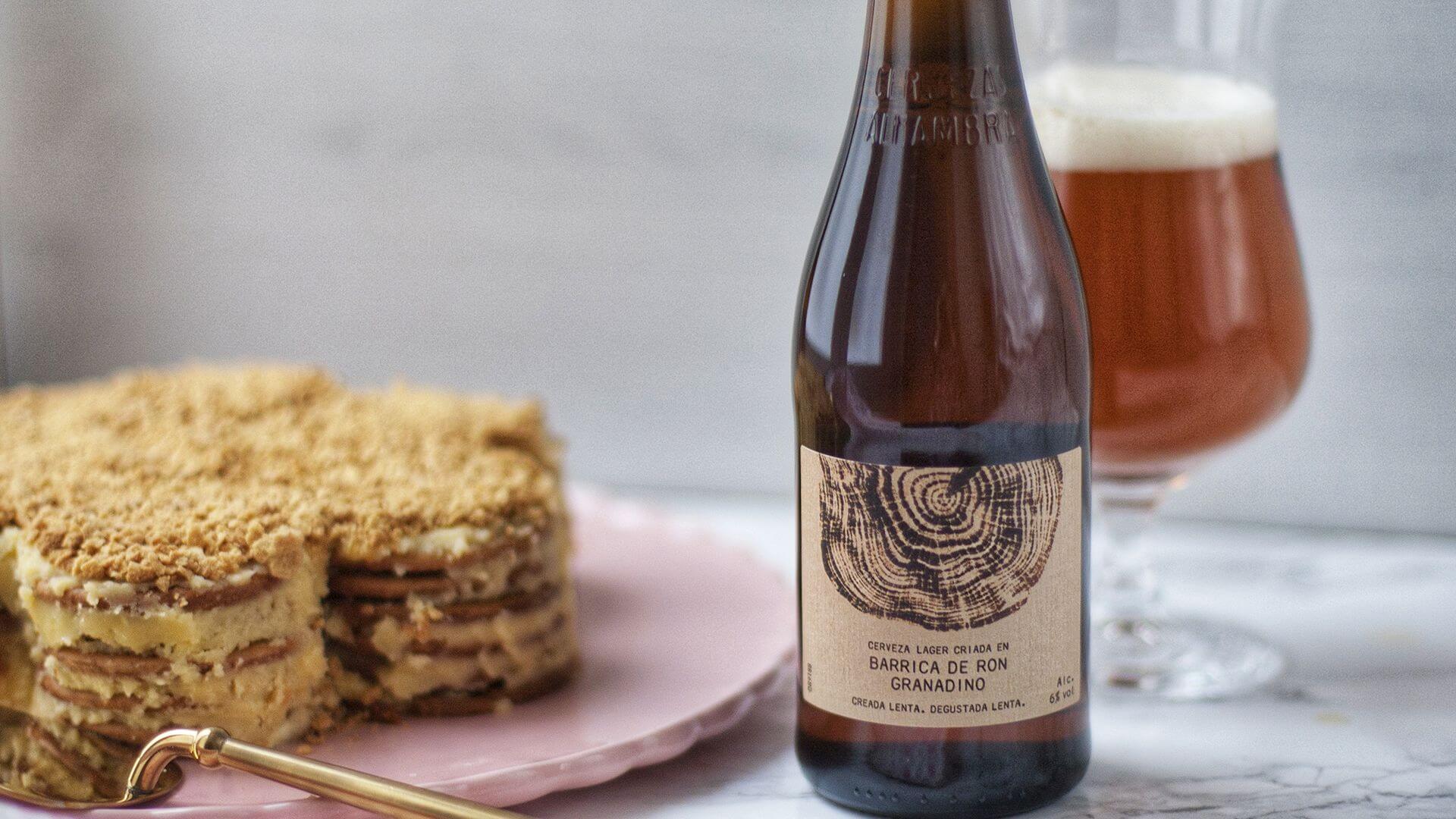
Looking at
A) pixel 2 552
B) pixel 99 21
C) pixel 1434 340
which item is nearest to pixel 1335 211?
pixel 1434 340

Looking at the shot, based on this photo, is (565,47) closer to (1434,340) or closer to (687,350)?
(687,350)

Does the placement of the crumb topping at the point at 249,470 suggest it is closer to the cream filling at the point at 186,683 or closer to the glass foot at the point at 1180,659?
the cream filling at the point at 186,683

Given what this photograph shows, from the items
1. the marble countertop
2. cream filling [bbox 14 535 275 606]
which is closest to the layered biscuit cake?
cream filling [bbox 14 535 275 606]

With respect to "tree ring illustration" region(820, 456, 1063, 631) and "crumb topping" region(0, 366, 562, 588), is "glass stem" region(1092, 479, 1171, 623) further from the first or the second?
"crumb topping" region(0, 366, 562, 588)

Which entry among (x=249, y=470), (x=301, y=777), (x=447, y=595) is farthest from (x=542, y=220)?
(x=301, y=777)

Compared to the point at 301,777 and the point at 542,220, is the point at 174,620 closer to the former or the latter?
the point at 301,777
